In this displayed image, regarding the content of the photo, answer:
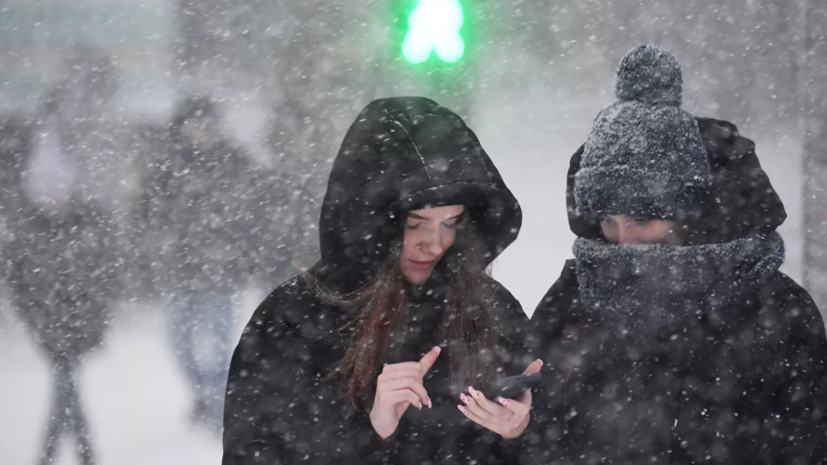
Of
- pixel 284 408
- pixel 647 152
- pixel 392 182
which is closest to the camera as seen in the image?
pixel 647 152

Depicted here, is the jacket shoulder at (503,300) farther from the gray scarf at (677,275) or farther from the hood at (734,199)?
the hood at (734,199)

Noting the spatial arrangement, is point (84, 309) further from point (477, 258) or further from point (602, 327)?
point (602, 327)

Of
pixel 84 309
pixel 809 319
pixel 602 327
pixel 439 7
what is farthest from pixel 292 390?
pixel 84 309

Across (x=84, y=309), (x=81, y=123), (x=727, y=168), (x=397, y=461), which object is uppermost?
(x=81, y=123)

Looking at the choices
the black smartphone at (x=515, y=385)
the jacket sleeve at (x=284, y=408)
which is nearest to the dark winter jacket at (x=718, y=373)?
the black smartphone at (x=515, y=385)

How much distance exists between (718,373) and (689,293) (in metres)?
0.25

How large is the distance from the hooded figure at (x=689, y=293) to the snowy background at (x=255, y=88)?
3294 mm

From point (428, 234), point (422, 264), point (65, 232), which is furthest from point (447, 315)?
point (65, 232)

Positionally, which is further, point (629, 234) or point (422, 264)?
point (422, 264)

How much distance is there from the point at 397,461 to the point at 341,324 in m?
0.47

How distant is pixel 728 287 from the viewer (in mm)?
2014

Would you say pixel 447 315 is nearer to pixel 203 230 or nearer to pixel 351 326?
pixel 351 326

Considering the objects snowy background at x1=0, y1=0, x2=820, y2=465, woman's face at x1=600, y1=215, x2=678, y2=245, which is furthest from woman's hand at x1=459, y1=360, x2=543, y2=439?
snowy background at x1=0, y1=0, x2=820, y2=465

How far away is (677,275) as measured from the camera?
2.00 metres
